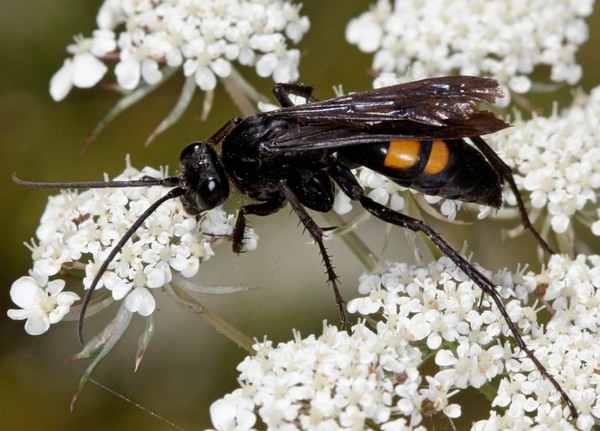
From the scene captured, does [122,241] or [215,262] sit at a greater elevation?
[215,262]

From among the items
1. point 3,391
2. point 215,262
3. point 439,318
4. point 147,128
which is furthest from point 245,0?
point 3,391

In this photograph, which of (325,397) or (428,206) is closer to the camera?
(325,397)

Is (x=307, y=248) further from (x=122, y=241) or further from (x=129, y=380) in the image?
(x=122, y=241)

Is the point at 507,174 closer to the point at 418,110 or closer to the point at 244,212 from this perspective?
the point at 418,110

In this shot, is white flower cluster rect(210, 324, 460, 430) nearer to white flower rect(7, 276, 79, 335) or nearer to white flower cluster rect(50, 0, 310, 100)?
white flower rect(7, 276, 79, 335)

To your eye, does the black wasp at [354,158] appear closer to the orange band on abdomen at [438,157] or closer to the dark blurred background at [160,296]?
the orange band on abdomen at [438,157]

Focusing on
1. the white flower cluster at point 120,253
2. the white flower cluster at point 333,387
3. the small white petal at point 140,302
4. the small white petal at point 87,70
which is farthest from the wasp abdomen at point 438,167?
the small white petal at point 87,70
